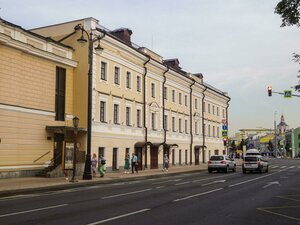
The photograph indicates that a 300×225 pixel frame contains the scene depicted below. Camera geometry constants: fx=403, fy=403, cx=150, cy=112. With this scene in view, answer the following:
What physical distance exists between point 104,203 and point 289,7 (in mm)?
8635

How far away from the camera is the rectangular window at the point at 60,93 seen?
30.0 meters

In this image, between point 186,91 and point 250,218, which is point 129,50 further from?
point 250,218

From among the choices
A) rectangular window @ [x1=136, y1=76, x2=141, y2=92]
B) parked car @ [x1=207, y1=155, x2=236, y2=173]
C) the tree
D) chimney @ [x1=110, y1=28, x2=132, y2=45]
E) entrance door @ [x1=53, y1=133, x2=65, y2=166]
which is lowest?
parked car @ [x1=207, y1=155, x2=236, y2=173]

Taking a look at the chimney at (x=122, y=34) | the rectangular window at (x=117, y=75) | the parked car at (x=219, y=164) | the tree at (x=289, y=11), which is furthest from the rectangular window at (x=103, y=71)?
the tree at (x=289, y=11)

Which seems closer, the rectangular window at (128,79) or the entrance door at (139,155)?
the rectangular window at (128,79)

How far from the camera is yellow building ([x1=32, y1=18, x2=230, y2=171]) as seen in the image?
32.0 m

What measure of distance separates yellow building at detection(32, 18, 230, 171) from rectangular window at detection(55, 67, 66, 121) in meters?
1.21

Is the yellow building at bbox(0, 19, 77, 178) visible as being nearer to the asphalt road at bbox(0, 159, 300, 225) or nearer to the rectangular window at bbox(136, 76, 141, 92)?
the rectangular window at bbox(136, 76, 141, 92)

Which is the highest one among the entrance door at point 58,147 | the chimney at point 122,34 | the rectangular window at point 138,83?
the chimney at point 122,34

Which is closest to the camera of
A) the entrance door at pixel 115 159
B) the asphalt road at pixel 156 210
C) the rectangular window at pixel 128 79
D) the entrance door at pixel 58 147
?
the asphalt road at pixel 156 210

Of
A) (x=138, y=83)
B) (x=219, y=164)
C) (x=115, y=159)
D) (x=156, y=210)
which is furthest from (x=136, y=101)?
(x=156, y=210)

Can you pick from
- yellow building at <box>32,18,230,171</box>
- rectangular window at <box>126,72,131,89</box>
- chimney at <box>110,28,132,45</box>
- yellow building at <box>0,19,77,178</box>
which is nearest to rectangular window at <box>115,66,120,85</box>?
yellow building at <box>32,18,230,171</box>

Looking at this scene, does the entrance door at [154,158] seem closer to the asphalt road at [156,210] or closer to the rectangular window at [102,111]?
the rectangular window at [102,111]

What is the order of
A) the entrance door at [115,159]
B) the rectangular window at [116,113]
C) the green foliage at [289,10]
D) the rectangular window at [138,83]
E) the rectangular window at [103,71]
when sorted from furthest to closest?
the rectangular window at [138,83] → the rectangular window at [116,113] → the entrance door at [115,159] → the rectangular window at [103,71] → the green foliage at [289,10]
